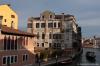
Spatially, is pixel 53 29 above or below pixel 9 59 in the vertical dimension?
above

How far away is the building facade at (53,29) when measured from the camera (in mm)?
81062

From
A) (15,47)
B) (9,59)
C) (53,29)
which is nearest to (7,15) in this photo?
(53,29)

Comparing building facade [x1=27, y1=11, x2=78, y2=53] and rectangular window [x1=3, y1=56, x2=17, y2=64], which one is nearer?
rectangular window [x1=3, y1=56, x2=17, y2=64]

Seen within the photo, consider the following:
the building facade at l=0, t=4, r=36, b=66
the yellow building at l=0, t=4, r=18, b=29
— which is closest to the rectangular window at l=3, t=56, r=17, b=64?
the building facade at l=0, t=4, r=36, b=66

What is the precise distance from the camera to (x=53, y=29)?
271 ft

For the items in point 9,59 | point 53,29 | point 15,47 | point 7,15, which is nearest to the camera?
point 9,59

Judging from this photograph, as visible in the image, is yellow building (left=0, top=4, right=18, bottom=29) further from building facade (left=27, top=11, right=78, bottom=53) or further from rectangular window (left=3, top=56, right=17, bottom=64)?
rectangular window (left=3, top=56, right=17, bottom=64)

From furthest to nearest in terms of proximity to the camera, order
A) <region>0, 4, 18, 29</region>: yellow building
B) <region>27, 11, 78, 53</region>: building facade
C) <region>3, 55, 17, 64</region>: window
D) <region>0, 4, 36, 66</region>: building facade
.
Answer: <region>27, 11, 78, 53</region>: building facade → <region>0, 4, 18, 29</region>: yellow building → <region>3, 55, 17, 64</region>: window → <region>0, 4, 36, 66</region>: building facade

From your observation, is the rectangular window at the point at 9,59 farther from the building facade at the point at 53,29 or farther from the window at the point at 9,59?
the building facade at the point at 53,29

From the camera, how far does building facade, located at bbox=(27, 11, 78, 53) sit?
3191 inches

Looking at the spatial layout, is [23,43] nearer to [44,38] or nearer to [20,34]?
[20,34]

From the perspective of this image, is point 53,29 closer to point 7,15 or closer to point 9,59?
point 7,15

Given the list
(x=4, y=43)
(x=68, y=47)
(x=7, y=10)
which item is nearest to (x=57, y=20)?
(x=68, y=47)

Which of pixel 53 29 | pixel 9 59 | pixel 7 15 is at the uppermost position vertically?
pixel 7 15
